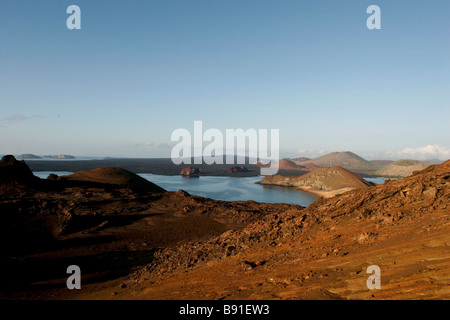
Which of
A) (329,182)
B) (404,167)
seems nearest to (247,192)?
(329,182)

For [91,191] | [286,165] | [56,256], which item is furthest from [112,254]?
[286,165]

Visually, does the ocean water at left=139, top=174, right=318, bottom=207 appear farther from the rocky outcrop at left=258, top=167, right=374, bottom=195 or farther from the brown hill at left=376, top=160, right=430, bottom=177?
the brown hill at left=376, top=160, right=430, bottom=177

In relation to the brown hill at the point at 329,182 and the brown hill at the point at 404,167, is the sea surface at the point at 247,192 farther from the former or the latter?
the brown hill at the point at 404,167

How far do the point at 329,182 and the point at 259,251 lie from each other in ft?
207

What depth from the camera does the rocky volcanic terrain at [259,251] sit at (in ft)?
17.8

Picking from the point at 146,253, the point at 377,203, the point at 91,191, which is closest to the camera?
the point at 377,203

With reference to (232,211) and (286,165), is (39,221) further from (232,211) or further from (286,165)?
(286,165)

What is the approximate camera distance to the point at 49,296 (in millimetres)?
9586

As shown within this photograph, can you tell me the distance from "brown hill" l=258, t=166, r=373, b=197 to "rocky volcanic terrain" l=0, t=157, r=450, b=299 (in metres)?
50.8

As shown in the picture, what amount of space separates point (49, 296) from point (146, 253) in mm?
5270

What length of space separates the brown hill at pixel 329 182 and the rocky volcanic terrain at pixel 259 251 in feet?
167

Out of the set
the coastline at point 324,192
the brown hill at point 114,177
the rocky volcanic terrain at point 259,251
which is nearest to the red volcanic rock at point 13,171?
the rocky volcanic terrain at point 259,251

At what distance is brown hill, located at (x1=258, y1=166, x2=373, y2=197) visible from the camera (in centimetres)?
6101

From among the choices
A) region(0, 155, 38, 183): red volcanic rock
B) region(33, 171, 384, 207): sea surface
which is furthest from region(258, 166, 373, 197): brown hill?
region(0, 155, 38, 183): red volcanic rock
